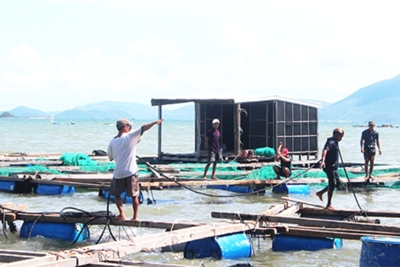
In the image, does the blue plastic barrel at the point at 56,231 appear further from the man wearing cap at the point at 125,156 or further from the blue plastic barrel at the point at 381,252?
the blue plastic barrel at the point at 381,252

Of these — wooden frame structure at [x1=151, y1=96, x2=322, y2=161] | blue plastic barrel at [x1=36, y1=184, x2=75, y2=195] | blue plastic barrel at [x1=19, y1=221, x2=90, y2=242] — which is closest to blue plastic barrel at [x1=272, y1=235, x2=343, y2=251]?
blue plastic barrel at [x1=19, y1=221, x2=90, y2=242]

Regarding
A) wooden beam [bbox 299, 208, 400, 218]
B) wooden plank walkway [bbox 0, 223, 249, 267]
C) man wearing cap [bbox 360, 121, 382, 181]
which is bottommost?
wooden plank walkway [bbox 0, 223, 249, 267]

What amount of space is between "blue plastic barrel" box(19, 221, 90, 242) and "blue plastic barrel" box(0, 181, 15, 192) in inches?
281

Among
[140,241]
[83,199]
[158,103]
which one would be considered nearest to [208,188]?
[83,199]

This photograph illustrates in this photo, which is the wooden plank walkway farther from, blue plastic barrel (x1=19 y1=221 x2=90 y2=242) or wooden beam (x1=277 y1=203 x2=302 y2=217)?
blue plastic barrel (x1=19 y1=221 x2=90 y2=242)

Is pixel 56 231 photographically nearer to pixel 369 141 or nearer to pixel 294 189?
pixel 294 189

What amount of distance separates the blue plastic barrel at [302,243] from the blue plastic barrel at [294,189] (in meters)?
7.98

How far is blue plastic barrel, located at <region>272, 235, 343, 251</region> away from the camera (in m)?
11.1

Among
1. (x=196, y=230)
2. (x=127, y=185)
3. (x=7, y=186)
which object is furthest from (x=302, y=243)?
(x=7, y=186)

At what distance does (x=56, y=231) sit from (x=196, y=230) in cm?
320

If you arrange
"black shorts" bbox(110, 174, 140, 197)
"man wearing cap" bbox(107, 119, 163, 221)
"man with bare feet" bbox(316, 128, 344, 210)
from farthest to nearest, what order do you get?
"man with bare feet" bbox(316, 128, 344, 210) < "black shorts" bbox(110, 174, 140, 197) < "man wearing cap" bbox(107, 119, 163, 221)

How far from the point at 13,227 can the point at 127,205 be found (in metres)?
4.37

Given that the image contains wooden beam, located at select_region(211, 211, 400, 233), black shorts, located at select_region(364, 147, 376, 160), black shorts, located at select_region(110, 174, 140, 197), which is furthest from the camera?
black shorts, located at select_region(364, 147, 376, 160)

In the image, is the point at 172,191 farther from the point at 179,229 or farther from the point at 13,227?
the point at 179,229
